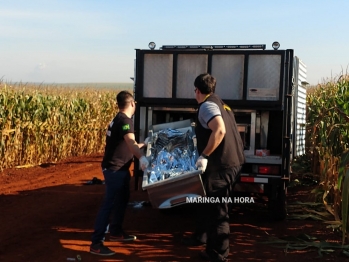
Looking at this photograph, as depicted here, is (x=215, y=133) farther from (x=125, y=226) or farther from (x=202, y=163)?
(x=125, y=226)

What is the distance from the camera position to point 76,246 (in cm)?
689

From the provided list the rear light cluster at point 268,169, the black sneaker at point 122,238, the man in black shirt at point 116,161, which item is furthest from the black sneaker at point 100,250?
the rear light cluster at point 268,169

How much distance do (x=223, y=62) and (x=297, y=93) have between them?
2.30 m

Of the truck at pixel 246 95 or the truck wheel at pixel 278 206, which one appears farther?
the truck wheel at pixel 278 206

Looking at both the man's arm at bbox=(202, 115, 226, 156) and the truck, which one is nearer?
the man's arm at bbox=(202, 115, 226, 156)

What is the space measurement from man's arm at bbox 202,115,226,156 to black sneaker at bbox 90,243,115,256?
6.09 ft

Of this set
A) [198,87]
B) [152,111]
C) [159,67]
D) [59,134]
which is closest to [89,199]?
[152,111]

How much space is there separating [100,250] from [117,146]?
4.40 ft

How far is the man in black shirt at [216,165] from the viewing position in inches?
237

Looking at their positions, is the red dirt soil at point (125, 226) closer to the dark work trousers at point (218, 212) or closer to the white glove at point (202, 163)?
the dark work trousers at point (218, 212)

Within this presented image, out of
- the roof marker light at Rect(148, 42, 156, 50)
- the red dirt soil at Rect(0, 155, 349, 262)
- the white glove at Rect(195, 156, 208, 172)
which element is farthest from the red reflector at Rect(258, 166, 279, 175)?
the roof marker light at Rect(148, 42, 156, 50)

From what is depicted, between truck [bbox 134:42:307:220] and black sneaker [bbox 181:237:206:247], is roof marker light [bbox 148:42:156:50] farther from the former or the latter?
black sneaker [bbox 181:237:206:247]

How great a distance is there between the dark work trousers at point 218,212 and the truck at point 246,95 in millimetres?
1748

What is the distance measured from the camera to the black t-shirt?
260 inches
